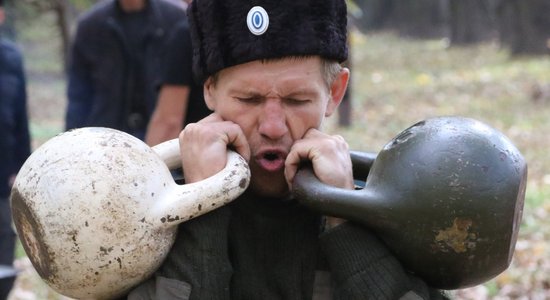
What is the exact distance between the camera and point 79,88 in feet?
18.5

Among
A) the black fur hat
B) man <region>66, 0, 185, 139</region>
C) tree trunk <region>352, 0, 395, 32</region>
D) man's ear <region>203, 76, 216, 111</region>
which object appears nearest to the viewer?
the black fur hat

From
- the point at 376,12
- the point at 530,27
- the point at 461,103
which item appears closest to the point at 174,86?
the point at 461,103

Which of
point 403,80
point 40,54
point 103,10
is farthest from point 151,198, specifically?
point 40,54

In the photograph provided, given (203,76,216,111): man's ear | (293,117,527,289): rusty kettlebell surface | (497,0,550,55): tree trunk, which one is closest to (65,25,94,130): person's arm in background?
A: (203,76,216,111): man's ear

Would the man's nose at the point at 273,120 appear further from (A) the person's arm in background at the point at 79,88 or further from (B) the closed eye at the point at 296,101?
(A) the person's arm in background at the point at 79,88

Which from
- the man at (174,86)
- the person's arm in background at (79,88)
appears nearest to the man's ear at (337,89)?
the man at (174,86)

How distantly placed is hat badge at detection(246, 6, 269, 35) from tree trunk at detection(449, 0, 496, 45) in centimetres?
2969

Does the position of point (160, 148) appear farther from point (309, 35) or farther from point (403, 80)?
point (403, 80)

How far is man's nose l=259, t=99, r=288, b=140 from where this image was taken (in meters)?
2.33

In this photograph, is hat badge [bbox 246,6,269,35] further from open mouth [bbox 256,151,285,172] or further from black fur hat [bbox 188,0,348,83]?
open mouth [bbox 256,151,285,172]

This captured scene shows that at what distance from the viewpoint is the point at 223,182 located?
2.14 meters

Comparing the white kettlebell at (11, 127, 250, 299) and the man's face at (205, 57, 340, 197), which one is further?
the man's face at (205, 57, 340, 197)

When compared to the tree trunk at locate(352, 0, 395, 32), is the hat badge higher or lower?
higher

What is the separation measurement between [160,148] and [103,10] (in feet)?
11.0
